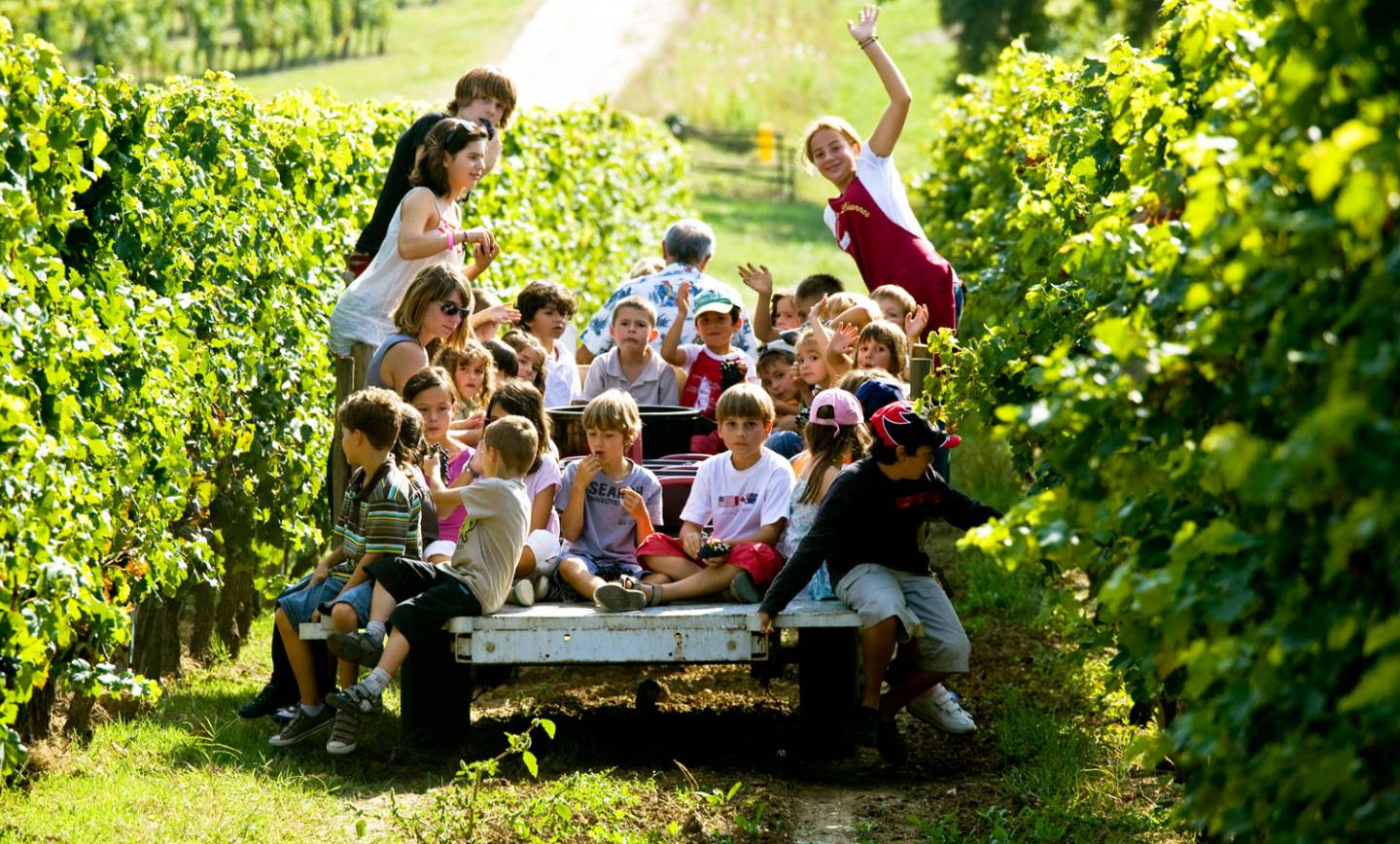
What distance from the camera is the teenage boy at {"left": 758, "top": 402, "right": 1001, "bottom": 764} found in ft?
21.5

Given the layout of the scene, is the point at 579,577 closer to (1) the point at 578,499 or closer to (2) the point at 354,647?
(1) the point at 578,499

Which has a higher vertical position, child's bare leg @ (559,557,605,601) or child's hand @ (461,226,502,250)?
child's hand @ (461,226,502,250)

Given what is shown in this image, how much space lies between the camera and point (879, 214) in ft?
28.6

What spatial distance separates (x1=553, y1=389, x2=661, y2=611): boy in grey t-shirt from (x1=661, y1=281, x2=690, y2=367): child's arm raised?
189 centimetres

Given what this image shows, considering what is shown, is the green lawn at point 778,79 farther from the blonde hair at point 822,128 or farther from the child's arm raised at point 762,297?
the blonde hair at point 822,128

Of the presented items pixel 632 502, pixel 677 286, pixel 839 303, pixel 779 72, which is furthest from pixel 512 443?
pixel 779 72

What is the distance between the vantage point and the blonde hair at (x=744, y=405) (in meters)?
7.16

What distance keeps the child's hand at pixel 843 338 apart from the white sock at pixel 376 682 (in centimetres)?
276

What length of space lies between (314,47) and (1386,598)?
62.5 meters

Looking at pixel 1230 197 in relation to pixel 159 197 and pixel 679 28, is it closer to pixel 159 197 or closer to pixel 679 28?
pixel 159 197

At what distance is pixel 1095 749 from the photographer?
6801mm

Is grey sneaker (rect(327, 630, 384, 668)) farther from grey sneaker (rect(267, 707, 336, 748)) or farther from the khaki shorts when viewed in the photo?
the khaki shorts

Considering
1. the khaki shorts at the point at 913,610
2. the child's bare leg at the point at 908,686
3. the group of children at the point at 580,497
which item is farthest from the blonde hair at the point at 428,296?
the child's bare leg at the point at 908,686

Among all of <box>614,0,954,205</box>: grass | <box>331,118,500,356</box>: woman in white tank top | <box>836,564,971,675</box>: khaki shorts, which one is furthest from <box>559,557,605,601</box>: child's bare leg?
<box>614,0,954,205</box>: grass
